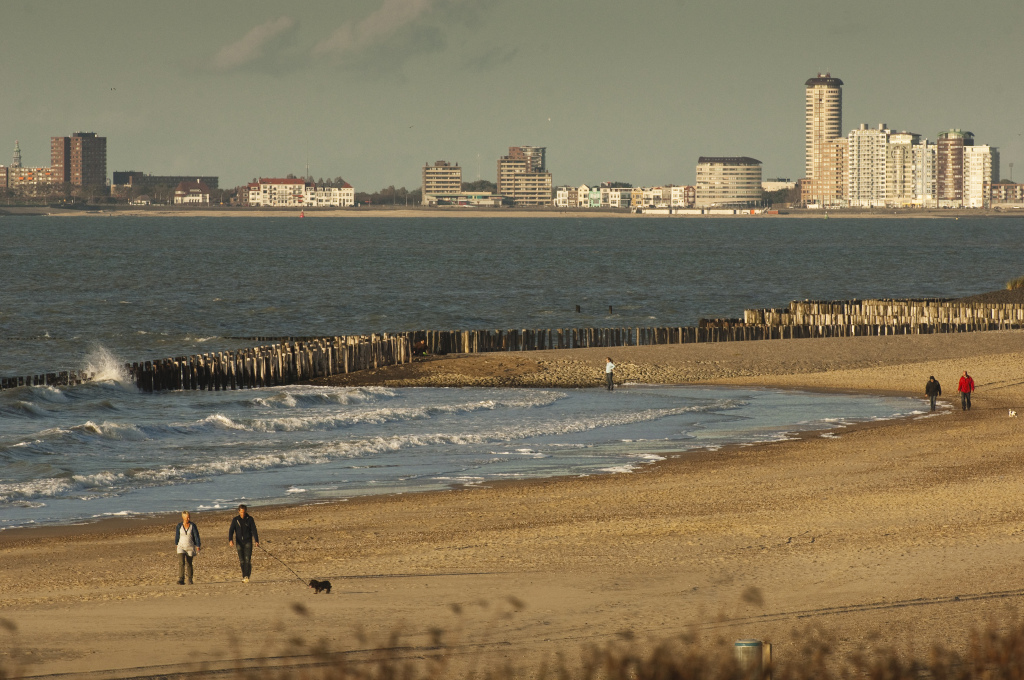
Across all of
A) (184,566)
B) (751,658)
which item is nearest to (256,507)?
(184,566)

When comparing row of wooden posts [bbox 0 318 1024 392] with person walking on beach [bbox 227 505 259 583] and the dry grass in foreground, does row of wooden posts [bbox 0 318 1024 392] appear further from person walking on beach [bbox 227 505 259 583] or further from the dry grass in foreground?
the dry grass in foreground

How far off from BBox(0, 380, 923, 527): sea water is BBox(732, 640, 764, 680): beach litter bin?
1568cm

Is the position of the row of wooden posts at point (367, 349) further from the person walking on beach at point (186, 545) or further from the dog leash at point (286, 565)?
the person walking on beach at point (186, 545)

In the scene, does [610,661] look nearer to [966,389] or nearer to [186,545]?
[186,545]

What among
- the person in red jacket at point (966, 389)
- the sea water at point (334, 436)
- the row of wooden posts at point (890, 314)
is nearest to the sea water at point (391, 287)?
the row of wooden posts at point (890, 314)

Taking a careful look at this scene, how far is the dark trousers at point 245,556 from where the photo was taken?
18109mm

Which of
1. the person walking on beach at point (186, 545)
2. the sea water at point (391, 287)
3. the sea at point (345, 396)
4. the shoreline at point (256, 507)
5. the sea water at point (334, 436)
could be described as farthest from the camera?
the sea water at point (391, 287)

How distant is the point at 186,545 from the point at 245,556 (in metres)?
0.87

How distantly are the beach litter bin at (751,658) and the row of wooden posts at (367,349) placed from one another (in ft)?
117

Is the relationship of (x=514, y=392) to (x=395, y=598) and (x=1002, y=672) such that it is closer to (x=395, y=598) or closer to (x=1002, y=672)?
(x=395, y=598)

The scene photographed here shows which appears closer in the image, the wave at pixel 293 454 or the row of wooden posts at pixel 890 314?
the wave at pixel 293 454

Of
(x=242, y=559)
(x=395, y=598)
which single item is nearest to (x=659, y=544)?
(x=395, y=598)

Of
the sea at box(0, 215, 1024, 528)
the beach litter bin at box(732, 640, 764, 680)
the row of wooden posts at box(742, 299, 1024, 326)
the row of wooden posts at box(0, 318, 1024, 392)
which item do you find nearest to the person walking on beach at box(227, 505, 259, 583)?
the sea at box(0, 215, 1024, 528)

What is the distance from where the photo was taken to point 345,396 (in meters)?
40.8
